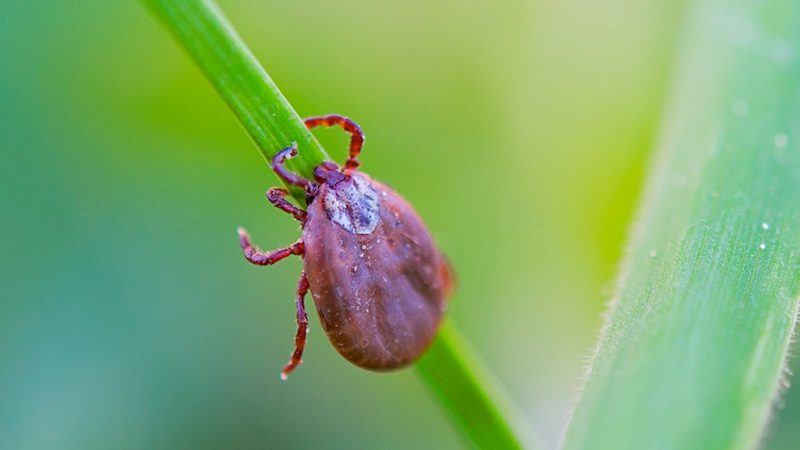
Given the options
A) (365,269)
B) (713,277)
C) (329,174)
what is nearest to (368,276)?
(365,269)

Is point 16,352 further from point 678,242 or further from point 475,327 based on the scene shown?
point 678,242

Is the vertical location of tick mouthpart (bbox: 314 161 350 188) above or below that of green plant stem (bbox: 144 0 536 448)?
below

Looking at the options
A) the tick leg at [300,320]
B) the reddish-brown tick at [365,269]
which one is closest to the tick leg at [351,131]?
the reddish-brown tick at [365,269]

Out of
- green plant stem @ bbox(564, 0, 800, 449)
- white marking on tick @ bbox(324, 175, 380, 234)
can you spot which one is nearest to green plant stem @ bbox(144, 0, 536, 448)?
white marking on tick @ bbox(324, 175, 380, 234)

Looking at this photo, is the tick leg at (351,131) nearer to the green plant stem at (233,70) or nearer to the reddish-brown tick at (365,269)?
the reddish-brown tick at (365,269)

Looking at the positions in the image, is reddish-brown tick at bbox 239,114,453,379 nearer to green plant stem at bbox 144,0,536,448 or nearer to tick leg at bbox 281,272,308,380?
tick leg at bbox 281,272,308,380

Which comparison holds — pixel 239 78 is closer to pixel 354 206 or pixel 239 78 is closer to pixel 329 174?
pixel 329 174
